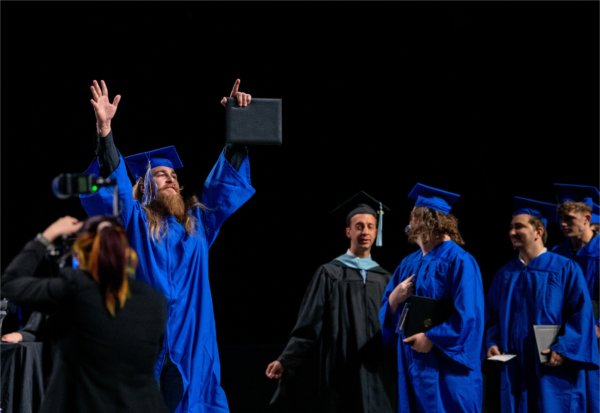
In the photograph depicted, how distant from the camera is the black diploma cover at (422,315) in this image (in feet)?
15.3

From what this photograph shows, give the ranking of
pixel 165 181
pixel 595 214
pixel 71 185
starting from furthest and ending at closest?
pixel 595 214 < pixel 165 181 < pixel 71 185

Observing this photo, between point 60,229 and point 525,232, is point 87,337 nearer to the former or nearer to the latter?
point 60,229

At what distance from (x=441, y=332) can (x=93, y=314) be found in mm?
2527

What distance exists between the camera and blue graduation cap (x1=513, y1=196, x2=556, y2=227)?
17.4ft

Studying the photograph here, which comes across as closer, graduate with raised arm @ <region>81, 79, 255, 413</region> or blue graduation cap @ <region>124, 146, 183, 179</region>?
graduate with raised arm @ <region>81, 79, 255, 413</region>

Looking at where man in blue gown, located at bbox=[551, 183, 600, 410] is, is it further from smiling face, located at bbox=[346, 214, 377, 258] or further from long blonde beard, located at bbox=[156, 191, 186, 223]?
long blonde beard, located at bbox=[156, 191, 186, 223]

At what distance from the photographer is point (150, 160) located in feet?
13.8

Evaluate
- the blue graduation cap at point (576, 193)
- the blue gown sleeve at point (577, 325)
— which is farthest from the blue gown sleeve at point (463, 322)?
the blue graduation cap at point (576, 193)

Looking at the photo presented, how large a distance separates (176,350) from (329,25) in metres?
4.13

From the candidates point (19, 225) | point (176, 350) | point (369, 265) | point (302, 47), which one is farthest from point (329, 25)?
point (176, 350)

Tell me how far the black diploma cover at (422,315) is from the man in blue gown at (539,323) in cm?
60

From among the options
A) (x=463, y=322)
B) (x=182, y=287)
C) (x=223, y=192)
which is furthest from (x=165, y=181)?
(x=463, y=322)

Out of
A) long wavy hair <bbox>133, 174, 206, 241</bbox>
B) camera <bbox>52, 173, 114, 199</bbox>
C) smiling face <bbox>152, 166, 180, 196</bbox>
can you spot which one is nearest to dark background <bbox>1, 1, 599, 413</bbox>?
smiling face <bbox>152, 166, 180, 196</bbox>

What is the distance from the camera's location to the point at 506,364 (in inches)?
197
